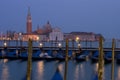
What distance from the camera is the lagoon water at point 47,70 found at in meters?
30.7

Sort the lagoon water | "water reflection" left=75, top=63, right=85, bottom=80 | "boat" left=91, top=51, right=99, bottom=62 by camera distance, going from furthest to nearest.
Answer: "boat" left=91, top=51, right=99, bottom=62
"water reflection" left=75, top=63, right=85, bottom=80
the lagoon water

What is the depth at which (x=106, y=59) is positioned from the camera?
39.4 meters

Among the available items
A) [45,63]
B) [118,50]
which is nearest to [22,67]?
[45,63]

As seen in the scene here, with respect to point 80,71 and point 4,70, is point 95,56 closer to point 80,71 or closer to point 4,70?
point 80,71

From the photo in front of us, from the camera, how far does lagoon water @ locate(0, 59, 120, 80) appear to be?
30667mm

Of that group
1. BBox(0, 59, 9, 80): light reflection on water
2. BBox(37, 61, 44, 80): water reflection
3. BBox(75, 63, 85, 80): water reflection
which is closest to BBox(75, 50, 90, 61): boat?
BBox(75, 63, 85, 80): water reflection

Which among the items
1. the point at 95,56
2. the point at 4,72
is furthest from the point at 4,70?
the point at 95,56

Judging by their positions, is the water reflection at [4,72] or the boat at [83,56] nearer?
the water reflection at [4,72]

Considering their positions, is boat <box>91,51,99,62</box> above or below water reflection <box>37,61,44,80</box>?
above

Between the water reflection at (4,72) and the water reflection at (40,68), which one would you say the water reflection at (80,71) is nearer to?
the water reflection at (40,68)

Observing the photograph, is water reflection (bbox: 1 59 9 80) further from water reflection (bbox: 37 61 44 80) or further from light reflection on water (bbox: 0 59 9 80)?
water reflection (bbox: 37 61 44 80)

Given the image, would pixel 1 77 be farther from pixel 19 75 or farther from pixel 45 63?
pixel 45 63

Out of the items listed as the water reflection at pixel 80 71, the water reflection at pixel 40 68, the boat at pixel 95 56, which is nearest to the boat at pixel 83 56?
the boat at pixel 95 56

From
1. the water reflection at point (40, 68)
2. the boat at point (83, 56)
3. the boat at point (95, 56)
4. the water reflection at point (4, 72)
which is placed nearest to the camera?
the water reflection at point (4, 72)
